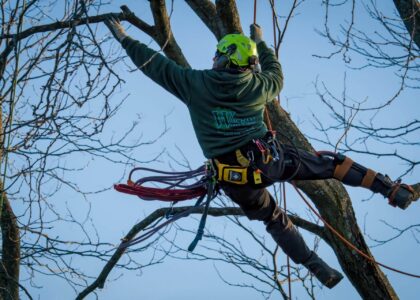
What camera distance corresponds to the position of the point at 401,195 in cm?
463

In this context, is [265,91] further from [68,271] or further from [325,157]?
[68,271]

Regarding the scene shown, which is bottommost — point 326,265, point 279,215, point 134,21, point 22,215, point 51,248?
point 326,265

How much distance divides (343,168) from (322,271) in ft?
2.74

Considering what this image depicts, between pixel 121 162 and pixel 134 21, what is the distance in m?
1.27

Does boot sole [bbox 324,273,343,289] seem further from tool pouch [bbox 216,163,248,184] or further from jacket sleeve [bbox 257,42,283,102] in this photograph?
jacket sleeve [bbox 257,42,283,102]

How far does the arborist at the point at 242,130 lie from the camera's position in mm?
4441

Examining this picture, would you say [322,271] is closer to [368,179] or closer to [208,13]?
[368,179]

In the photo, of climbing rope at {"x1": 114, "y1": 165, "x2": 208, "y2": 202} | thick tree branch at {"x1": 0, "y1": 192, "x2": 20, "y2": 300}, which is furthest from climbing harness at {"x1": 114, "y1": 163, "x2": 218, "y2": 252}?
thick tree branch at {"x1": 0, "y1": 192, "x2": 20, "y2": 300}

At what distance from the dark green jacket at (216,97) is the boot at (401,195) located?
1.01m

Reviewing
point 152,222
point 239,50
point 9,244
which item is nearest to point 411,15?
point 239,50

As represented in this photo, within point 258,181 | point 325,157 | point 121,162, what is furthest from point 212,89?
point 121,162

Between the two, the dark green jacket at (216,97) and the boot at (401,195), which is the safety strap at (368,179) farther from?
the dark green jacket at (216,97)

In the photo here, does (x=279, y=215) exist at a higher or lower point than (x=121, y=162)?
lower

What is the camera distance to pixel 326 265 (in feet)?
16.4
